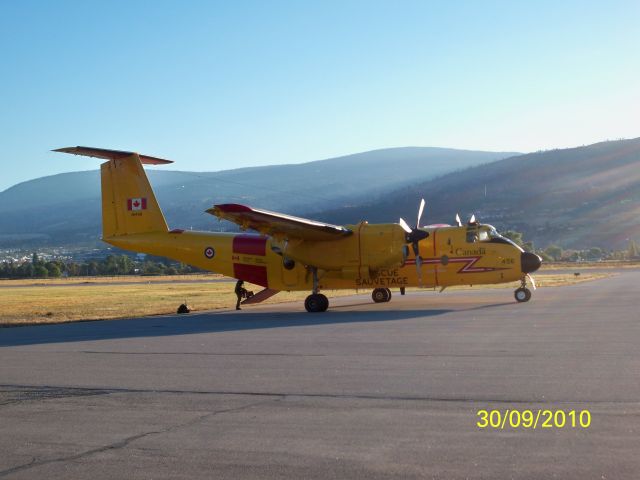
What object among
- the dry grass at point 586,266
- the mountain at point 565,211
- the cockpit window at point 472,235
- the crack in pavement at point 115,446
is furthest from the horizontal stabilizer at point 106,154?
the mountain at point 565,211

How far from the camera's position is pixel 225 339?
56.1 ft

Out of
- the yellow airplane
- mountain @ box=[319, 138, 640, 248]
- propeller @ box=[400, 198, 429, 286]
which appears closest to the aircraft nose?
the yellow airplane

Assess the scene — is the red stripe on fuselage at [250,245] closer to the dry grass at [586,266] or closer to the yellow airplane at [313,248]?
the yellow airplane at [313,248]

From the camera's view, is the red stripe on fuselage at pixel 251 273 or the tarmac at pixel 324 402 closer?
the tarmac at pixel 324 402

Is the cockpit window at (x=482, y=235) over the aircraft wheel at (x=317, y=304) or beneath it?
over

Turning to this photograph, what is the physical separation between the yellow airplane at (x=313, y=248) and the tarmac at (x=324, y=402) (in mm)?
7979

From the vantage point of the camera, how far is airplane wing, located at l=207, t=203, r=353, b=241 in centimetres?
2361

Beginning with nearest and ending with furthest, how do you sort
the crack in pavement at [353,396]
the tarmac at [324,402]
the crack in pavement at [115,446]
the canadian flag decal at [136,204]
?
the tarmac at [324,402] < the crack in pavement at [115,446] < the crack in pavement at [353,396] < the canadian flag decal at [136,204]

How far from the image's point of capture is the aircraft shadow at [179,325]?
1882cm

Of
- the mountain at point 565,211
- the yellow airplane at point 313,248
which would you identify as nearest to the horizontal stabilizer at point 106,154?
the yellow airplane at point 313,248

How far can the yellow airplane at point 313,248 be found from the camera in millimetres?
26109

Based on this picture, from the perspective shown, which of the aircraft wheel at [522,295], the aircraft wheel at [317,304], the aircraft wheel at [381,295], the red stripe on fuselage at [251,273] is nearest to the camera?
the aircraft wheel at [317,304]

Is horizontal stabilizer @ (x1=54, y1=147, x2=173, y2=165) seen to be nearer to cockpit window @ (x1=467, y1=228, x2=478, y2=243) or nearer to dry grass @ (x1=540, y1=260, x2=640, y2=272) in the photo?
cockpit window @ (x1=467, y1=228, x2=478, y2=243)
